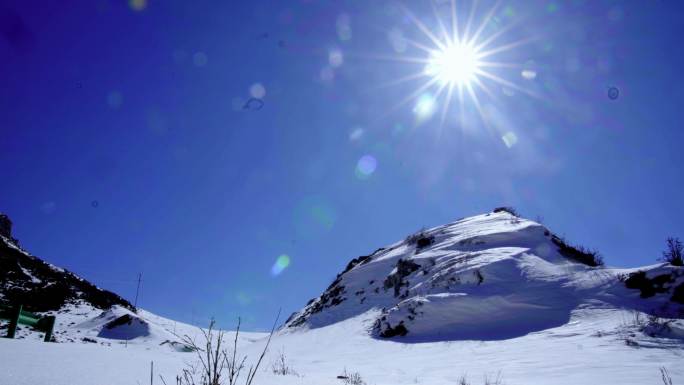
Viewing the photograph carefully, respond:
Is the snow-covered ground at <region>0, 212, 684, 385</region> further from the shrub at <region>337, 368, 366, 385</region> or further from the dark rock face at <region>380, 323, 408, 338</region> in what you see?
the shrub at <region>337, 368, 366, 385</region>

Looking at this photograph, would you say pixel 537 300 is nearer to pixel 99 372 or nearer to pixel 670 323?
pixel 670 323

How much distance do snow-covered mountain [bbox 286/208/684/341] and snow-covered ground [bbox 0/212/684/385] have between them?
6 cm

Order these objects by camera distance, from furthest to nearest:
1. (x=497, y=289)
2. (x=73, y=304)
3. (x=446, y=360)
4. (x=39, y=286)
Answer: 1. (x=39, y=286)
2. (x=73, y=304)
3. (x=497, y=289)
4. (x=446, y=360)

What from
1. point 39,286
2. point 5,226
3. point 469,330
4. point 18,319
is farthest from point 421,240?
point 5,226

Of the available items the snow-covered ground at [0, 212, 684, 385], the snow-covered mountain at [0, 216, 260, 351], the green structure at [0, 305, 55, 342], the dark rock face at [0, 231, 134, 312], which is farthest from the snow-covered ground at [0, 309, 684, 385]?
the dark rock face at [0, 231, 134, 312]

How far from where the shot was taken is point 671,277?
516 inches

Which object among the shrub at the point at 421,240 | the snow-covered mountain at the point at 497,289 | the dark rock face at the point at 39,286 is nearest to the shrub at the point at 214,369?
the snow-covered mountain at the point at 497,289

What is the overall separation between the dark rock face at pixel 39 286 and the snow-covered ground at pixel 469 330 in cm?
1896

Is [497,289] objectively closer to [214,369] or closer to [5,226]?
[214,369]

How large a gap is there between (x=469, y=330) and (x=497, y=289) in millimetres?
2847

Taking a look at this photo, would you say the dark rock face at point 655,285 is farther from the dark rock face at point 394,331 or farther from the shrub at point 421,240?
the shrub at point 421,240

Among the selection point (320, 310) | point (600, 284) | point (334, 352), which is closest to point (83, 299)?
point (320, 310)

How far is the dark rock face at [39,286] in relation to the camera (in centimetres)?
3781

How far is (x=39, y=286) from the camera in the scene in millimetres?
41812
